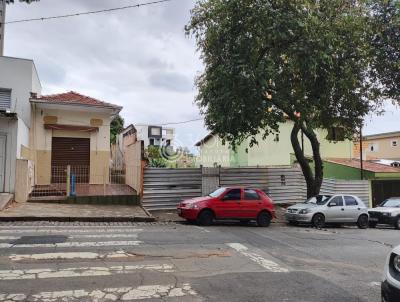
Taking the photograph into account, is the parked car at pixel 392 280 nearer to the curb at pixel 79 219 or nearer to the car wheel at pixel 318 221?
the curb at pixel 79 219

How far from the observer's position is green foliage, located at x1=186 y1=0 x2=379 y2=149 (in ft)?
48.9

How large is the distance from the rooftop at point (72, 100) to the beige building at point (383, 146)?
3333 cm

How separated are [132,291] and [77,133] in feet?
56.2

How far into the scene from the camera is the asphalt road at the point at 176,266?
621cm

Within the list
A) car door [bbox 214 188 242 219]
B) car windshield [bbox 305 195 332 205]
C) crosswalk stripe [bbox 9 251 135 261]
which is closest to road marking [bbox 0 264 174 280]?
crosswalk stripe [bbox 9 251 135 261]

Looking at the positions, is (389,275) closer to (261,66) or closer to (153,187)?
(261,66)

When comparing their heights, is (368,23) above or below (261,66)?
above

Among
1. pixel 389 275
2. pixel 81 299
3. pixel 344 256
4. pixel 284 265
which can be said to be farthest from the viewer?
pixel 344 256

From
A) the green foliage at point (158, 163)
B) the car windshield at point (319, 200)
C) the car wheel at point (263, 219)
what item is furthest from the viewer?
the green foliage at point (158, 163)

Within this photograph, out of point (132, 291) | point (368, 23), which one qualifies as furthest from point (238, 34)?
point (132, 291)

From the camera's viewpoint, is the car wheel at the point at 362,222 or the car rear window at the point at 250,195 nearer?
the car rear window at the point at 250,195

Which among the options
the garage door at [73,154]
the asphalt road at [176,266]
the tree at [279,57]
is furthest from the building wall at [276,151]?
the asphalt road at [176,266]

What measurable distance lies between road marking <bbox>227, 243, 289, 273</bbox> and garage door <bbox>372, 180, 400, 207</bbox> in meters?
19.2

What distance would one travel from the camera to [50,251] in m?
8.66
